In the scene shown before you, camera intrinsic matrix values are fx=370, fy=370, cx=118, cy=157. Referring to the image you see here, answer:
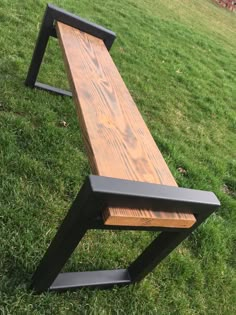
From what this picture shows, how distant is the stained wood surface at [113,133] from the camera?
5.70 ft

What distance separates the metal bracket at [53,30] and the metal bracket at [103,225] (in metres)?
2.02

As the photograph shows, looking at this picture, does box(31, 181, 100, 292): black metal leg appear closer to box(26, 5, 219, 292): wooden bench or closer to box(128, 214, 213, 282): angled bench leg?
box(26, 5, 219, 292): wooden bench

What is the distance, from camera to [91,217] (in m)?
1.58

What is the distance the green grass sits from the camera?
2268 mm

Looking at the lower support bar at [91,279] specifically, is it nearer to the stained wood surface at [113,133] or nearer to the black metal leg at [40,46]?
the stained wood surface at [113,133]

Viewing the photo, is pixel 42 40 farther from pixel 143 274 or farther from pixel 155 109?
pixel 143 274

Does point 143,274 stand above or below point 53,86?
above

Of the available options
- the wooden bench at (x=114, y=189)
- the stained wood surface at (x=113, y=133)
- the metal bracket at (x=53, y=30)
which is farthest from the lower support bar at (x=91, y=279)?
the metal bracket at (x=53, y=30)

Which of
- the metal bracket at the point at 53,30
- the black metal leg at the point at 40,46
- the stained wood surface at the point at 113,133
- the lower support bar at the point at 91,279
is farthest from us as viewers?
the black metal leg at the point at 40,46

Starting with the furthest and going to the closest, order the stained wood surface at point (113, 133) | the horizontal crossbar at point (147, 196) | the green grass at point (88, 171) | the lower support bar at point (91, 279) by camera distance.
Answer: the green grass at point (88, 171) < the lower support bar at point (91, 279) < the stained wood surface at point (113, 133) < the horizontal crossbar at point (147, 196)

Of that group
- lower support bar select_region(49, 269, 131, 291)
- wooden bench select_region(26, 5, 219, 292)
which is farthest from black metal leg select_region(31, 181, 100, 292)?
lower support bar select_region(49, 269, 131, 291)

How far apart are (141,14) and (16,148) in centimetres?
610

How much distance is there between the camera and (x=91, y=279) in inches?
87.9

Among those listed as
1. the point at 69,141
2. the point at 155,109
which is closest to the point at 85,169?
the point at 69,141
